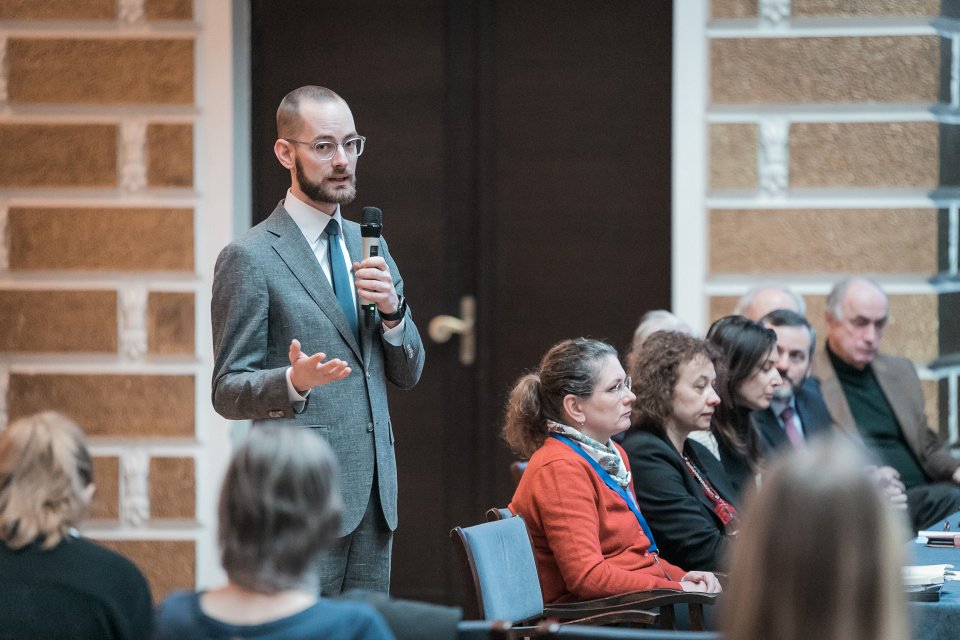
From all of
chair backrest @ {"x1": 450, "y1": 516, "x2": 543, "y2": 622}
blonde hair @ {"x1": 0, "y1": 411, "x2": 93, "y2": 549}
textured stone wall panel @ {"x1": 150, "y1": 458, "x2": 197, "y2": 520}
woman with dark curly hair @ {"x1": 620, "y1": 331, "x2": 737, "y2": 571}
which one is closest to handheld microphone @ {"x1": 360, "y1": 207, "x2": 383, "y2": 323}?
chair backrest @ {"x1": 450, "y1": 516, "x2": 543, "y2": 622}

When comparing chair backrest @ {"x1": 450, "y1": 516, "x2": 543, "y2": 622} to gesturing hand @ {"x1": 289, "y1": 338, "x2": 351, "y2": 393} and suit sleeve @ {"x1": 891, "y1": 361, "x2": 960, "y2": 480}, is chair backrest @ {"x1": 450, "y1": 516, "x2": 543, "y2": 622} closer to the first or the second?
gesturing hand @ {"x1": 289, "y1": 338, "x2": 351, "y2": 393}

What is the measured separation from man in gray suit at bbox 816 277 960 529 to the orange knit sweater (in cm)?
183

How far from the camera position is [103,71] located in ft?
16.9

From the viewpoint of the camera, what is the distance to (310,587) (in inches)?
74.9

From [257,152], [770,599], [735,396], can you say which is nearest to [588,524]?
[735,396]

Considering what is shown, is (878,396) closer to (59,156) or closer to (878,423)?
(878,423)

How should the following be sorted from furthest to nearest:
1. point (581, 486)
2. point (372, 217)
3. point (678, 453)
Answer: point (678, 453) → point (581, 486) → point (372, 217)

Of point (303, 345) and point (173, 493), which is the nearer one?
point (303, 345)

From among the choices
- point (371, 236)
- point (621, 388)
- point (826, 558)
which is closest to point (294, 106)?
point (371, 236)

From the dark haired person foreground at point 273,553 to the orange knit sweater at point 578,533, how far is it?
1495mm

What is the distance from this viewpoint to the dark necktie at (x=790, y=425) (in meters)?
4.69

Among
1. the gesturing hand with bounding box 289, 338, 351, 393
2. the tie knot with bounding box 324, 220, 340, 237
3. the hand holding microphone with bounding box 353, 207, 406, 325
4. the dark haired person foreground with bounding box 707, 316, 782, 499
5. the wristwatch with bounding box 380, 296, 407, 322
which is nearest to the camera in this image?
the gesturing hand with bounding box 289, 338, 351, 393

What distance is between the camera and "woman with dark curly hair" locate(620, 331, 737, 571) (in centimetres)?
371

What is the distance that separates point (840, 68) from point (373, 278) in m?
2.82
